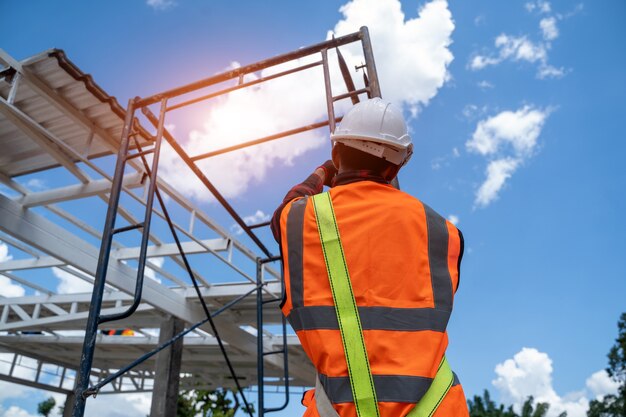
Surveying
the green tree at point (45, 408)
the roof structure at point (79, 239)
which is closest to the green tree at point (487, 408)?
the roof structure at point (79, 239)

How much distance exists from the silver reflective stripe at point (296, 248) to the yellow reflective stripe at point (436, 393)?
408 mm

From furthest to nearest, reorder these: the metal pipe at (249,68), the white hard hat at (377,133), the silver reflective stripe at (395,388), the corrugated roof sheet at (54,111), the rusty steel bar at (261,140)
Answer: the corrugated roof sheet at (54,111)
the rusty steel bar at (261,140)
the metal pipe at (249,68)
the white hard hat at (377,133)
the silver reflective stripe at (395,388)

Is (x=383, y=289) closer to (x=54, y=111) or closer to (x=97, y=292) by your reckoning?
(x=97, y=292)

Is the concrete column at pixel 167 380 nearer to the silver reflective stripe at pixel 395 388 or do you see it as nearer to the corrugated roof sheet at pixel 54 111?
the corrugated roof sheet at pixel 54 111

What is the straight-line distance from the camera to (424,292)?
1390mm

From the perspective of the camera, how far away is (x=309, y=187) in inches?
73.4

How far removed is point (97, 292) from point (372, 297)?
245cm

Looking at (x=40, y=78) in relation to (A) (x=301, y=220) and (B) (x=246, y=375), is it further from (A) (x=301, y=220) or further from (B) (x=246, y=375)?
(B) (x=246, y=375)

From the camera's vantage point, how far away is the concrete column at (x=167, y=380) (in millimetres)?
9367

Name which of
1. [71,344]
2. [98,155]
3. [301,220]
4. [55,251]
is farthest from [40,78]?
[71,344]

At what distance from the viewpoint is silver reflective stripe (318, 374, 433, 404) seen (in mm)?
1244

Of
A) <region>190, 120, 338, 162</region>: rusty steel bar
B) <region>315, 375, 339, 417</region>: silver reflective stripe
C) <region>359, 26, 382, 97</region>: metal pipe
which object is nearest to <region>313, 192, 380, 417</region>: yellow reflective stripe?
<region>315, 375, 339, 417</region>: silver reflective stripe

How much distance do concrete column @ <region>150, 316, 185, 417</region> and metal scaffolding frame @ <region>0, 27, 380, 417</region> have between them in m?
0.59

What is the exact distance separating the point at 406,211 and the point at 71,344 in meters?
16.4
